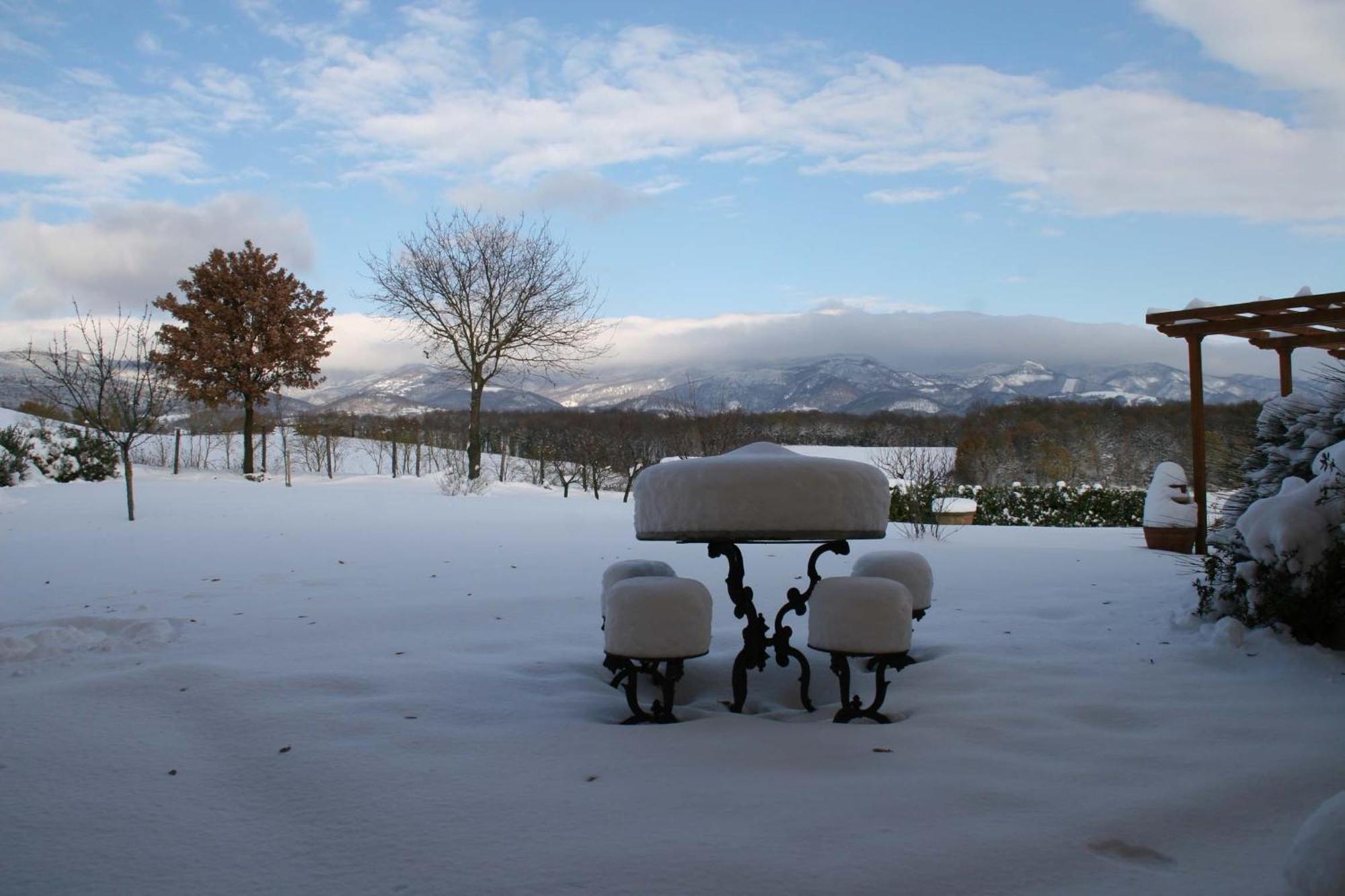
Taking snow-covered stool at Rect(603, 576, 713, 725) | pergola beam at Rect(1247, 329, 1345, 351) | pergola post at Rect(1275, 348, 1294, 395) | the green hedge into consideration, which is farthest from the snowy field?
the green hedge

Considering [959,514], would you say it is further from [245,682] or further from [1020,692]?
[245,682]

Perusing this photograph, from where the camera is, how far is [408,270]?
19734 mm

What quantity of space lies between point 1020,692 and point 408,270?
63.0ft

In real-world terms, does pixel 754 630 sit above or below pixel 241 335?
below

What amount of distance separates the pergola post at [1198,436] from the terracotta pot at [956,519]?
372 centimetres

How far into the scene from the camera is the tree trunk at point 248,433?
763 inches

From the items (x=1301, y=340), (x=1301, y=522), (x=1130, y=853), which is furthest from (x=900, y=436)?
(x=1130, y=853)

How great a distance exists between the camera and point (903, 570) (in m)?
3.54

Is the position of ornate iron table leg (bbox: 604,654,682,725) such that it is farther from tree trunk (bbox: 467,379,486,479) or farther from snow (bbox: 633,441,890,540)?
tree trunk (bbox: 467,379,486,479)

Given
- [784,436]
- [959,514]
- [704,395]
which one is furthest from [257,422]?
[959,514]

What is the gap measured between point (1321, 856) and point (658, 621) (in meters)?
1.64

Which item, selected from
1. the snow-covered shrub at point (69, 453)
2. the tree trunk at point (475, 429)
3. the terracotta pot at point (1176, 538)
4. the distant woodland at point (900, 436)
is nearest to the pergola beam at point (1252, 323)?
the terracotta pot at point (1176, 538)

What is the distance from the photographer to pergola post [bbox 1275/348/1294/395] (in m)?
8.74

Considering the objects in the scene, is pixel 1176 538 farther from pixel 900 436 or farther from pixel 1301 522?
pixel 900 436
